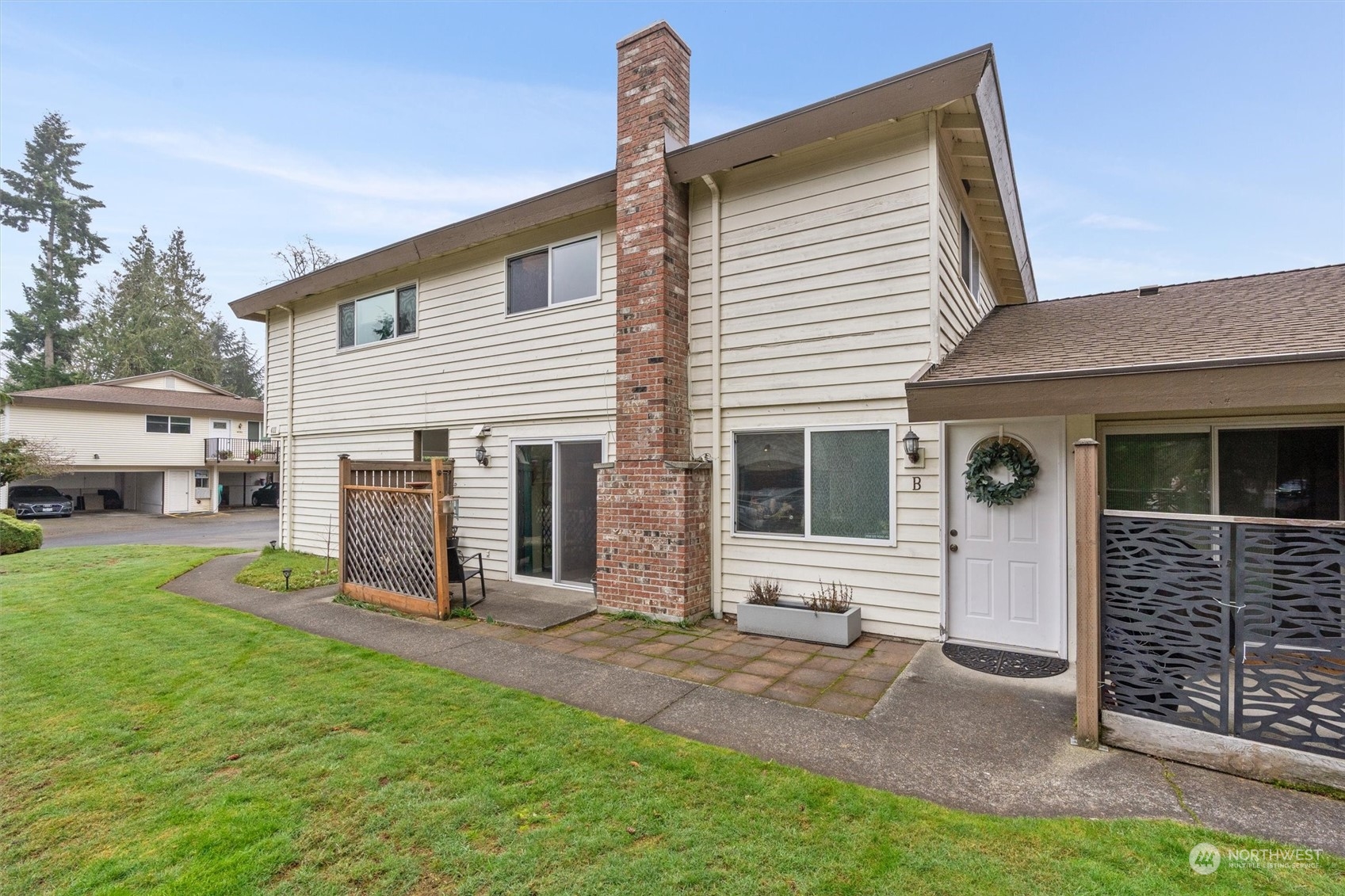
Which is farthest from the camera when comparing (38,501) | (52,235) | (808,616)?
(52,235)

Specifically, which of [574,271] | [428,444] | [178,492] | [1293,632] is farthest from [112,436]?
[1293,632]

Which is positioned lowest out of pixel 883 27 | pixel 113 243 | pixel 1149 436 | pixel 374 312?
pixel 1149 436

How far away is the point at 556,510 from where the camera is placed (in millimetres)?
7492

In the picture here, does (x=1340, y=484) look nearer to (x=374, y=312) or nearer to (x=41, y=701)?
(x=41, y=701)

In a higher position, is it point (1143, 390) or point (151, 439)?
point (151, 439)

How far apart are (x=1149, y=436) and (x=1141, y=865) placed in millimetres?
4114

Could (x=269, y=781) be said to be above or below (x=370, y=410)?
below

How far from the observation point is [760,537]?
6.13 metres

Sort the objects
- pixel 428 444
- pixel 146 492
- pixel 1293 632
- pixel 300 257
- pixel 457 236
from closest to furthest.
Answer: pixel 1293 632 < pixel 457 236 < pixel 428 444 < pixel 300 257 < pixel 146 492

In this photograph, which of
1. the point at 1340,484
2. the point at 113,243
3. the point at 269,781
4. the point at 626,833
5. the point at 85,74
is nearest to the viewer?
the point at 626,833

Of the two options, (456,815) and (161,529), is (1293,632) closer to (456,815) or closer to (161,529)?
(456,815)

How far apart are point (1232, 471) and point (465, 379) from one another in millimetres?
8681

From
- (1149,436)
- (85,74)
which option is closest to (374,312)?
(85,74)

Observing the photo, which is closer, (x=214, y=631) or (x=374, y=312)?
(x=214, y=631)
